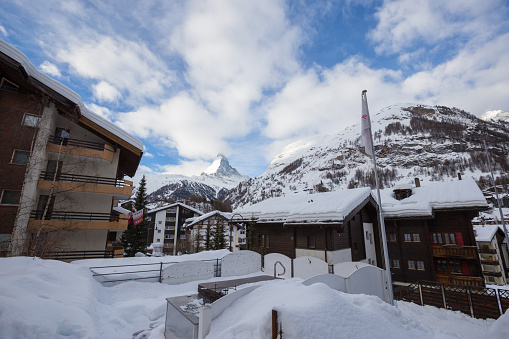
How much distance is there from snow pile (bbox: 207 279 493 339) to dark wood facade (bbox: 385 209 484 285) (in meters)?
21.6

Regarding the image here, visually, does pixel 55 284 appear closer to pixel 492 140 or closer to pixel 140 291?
pixel 140 291

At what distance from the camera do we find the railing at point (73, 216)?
53.2 feet

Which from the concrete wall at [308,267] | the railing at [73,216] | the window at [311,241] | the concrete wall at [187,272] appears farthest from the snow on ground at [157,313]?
the window at [311,241]

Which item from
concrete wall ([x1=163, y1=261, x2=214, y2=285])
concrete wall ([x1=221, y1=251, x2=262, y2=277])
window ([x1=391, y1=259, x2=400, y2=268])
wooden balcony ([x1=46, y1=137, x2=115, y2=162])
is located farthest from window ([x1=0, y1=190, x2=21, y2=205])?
window ([x1=391, y1=259, x2=400, y2=268])

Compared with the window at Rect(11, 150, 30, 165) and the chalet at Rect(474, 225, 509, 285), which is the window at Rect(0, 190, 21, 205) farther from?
the chalet at Rect(474, 225, 509, 285)

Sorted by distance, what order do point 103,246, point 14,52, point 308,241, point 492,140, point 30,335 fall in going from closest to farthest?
point 30,335 → point 14,52 → point 103,246 → point 308,241 → point 492,140

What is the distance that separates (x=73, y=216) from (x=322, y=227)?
18877 mm

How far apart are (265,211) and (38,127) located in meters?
20.0

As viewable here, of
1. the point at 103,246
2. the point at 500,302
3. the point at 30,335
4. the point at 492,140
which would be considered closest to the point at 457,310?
the point at 500,302

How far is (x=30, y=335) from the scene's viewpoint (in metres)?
5.07

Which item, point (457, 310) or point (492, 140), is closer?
point (457, 310)

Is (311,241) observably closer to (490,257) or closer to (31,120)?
(31,120)

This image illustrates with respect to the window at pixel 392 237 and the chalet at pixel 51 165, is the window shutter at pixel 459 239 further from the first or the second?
the chalet at pixel 51 165

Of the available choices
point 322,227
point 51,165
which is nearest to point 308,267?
point 322,227
